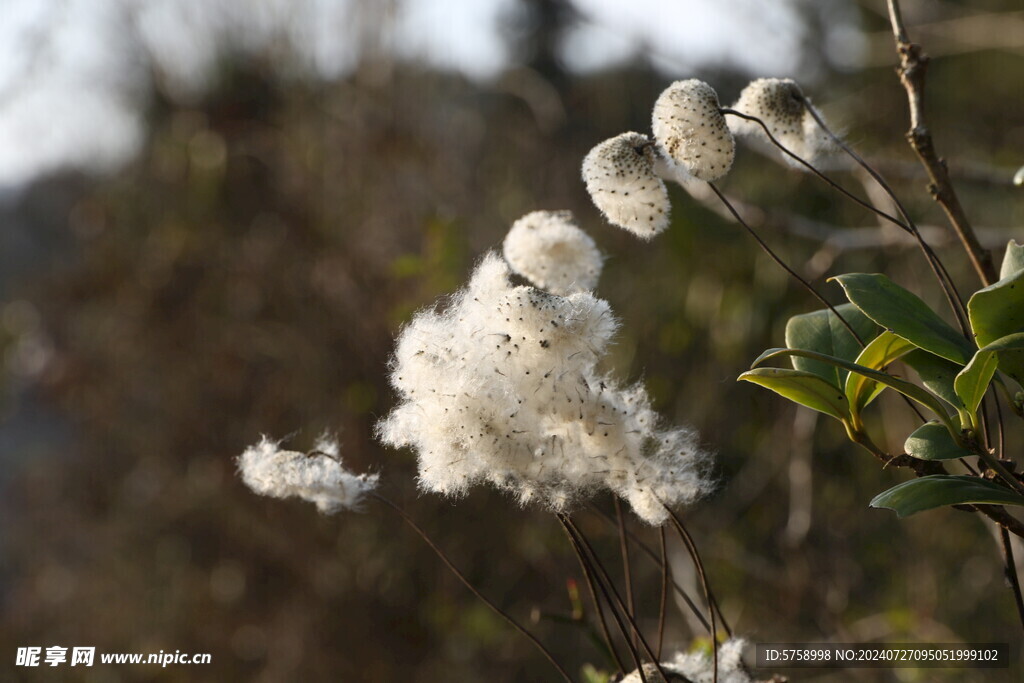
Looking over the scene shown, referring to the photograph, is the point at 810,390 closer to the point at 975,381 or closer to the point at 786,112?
the point at 975,381

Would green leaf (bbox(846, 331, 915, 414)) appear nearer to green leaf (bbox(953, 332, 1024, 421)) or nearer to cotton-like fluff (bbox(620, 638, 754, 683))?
green leaf (bbox(953, 332, 1024, 421))

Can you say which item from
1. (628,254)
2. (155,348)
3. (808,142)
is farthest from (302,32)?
(808,142)

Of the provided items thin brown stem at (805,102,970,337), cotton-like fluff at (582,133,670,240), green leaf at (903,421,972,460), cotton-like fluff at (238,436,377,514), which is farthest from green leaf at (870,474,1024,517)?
cotton-like fluff at (238,436,377,514)

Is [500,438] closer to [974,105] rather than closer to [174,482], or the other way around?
[174,482]

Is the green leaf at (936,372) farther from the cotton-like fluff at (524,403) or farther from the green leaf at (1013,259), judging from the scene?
the cotton-like fluff at (524,403)

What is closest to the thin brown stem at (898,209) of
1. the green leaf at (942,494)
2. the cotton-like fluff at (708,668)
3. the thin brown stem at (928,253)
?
the thin brown stem at (928,253)
